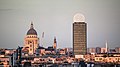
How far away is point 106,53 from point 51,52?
3717 millimetres

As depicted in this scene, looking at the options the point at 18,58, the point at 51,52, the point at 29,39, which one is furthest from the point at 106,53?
the point at 18,58

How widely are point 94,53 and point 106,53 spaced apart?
1.06 meters

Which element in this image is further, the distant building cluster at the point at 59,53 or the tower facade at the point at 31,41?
the tower facade at the point at 31,41

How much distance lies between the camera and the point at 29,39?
27.1 metres

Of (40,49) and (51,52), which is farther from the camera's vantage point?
(51,52)

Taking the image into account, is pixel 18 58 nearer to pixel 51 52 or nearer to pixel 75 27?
pixel 51 52

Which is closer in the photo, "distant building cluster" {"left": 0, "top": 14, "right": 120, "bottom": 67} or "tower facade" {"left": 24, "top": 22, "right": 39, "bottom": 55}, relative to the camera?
"distant building cluster" {"left": 0, "top": 14, "right": 120, "bottom": 67}

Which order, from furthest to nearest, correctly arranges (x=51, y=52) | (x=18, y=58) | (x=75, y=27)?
(x=75, y=27) → (x=51, y=52) → (x=18, y=58)

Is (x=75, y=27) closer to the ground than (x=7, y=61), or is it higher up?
higher up

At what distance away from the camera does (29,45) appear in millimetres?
25938

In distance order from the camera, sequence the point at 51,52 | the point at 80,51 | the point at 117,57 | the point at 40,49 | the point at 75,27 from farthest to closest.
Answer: the point at 75,27
the point at 80,51
the point at 51,52
the point at 40,49
the point at 117,57

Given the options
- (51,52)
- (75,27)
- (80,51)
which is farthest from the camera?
(75,27)

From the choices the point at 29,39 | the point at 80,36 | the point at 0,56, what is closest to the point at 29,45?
the point at 29,39

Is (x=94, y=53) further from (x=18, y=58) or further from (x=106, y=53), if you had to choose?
(x=18, y=58)
